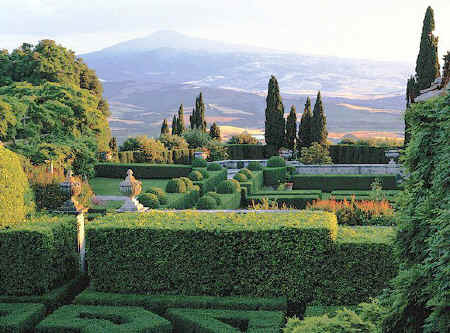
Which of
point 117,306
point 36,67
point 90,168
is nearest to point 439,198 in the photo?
point 117,306

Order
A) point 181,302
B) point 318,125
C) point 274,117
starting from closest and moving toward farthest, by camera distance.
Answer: point 181,302
point 318,125
point 274,117

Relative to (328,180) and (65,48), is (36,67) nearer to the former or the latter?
(65,48)

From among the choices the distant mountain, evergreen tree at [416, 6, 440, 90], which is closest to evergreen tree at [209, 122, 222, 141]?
evergreen tree at [416, 6, 440, 90]

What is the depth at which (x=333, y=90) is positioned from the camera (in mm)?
162000

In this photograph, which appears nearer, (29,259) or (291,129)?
(29,259)

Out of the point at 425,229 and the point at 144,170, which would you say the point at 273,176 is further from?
the point at 425,229

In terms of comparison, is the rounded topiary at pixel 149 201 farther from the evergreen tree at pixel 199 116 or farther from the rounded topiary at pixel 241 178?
the evergreen tree at pixel 199 116

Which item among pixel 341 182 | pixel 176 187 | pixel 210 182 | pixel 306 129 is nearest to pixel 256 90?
pixel 306 129

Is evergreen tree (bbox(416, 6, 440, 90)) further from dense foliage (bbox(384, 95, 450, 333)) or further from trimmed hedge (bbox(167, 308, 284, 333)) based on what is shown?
dense foliage (bbox(384, 95, 450, 333))

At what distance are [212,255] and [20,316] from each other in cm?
306

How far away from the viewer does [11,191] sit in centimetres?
898

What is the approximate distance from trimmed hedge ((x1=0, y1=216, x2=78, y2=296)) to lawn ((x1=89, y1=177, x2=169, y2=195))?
11.5m

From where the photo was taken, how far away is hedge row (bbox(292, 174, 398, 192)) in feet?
78.9

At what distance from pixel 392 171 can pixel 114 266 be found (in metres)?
22.1
